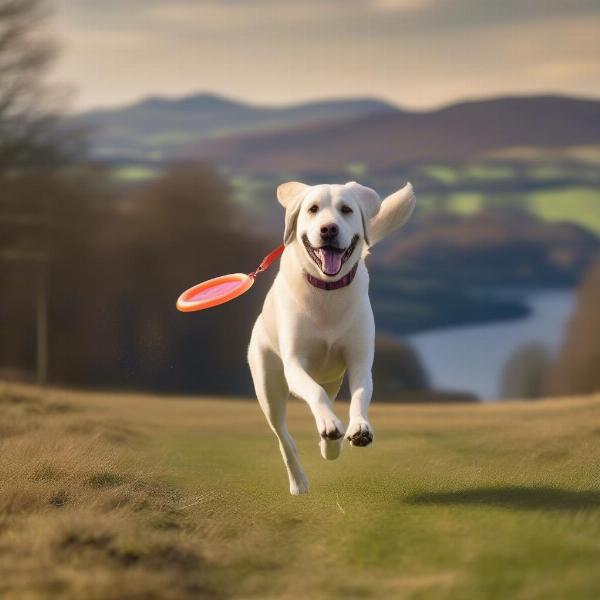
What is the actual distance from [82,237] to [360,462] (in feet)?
51.7

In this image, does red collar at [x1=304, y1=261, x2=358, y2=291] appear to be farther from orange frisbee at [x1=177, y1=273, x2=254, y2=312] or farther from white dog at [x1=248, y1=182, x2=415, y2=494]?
orange frisbee at [x1=177, y1=273, x2=254, y2=312]

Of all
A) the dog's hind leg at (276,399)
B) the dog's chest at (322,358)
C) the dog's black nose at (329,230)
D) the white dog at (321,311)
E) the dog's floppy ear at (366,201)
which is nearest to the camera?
the dog's black nose at (329,230)

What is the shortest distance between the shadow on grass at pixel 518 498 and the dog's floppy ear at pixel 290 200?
2.00 meters

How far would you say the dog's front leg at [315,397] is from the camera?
6277mm

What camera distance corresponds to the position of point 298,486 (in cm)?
757

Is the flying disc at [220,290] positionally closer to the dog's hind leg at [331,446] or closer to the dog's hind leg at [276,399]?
the dog's hind leg at [276,399]

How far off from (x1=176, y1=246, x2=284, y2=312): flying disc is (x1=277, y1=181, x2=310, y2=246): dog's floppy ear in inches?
22.5

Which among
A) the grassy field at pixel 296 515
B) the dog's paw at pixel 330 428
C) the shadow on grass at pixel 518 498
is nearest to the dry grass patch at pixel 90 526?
the grassy field at pixel 296 515

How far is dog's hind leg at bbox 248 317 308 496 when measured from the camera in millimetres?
7504

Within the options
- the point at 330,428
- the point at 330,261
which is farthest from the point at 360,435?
the point at 330,261

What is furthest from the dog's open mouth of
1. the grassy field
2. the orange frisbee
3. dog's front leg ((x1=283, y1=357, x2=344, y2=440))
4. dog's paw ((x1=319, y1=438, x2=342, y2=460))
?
the grassy field

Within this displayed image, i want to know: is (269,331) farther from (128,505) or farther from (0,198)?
(0,198)

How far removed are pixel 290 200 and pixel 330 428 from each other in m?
1.63

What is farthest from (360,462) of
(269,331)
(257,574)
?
(257,574)
